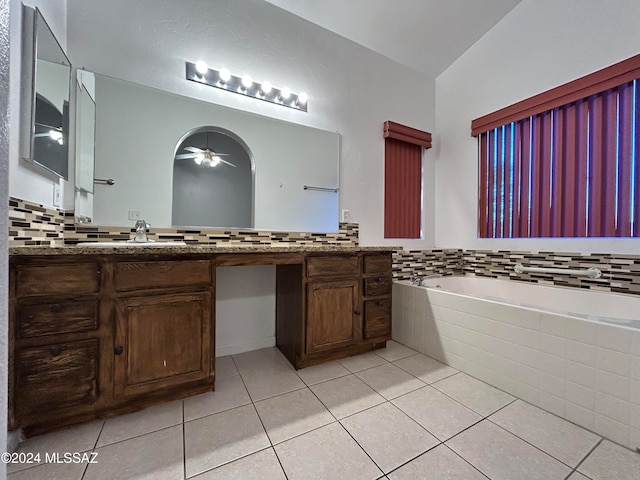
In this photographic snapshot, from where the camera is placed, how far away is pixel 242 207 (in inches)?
73.9

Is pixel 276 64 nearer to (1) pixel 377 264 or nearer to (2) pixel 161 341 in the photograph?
(1) pixel 377 264

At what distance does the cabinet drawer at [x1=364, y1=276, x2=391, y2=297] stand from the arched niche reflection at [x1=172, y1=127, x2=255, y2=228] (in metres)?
0.97

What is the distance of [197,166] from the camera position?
174 centimetres

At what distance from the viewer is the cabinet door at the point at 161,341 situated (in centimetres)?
113

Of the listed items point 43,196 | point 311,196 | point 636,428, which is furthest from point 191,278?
point 636,428

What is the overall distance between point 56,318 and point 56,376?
233 mm

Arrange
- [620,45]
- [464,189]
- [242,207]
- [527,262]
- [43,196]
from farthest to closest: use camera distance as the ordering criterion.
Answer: [464,189] → [527,262] → [242,207] → [620,45] → [43,196]

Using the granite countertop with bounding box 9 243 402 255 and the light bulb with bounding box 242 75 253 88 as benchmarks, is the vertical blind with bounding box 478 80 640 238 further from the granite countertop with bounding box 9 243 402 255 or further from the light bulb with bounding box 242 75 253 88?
the light bulb with bounding box 242 75 253 88

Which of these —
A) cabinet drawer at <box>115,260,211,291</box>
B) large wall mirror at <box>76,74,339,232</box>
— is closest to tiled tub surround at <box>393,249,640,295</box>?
large wall mirror at <box>76,74,339,232</box>

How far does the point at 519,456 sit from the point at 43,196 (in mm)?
2391

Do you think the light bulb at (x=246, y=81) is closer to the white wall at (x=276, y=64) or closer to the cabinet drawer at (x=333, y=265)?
the white wall at (x=276, y=64)

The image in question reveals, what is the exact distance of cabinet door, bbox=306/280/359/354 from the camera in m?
1.61

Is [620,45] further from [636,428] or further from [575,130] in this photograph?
[636,428]

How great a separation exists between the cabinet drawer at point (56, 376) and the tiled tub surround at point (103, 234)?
0.46 metres
